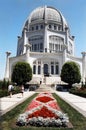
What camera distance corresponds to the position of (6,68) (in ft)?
258

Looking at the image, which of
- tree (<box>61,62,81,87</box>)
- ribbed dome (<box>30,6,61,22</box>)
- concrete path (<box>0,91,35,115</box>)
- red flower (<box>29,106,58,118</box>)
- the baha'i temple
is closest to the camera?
red flower (<box>29,106,58,118</box>)

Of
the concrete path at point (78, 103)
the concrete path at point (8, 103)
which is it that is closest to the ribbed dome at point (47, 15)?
the concrete path at point (78, 103)

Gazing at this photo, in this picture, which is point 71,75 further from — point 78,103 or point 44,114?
point 44,114

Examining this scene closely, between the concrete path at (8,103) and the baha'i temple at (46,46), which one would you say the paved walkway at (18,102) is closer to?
the concrete path at (8,103)

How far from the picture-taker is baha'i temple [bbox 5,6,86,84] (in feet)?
249

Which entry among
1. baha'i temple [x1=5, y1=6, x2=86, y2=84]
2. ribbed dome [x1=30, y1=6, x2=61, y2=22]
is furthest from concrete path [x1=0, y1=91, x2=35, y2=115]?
ribbed dome [x1=30, y1=6, x2=61, y2=22]

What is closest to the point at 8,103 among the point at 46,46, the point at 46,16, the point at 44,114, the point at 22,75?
the point at 44,114

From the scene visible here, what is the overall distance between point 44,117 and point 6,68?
7199 centimetres

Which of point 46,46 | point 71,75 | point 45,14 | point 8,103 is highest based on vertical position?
point 45,14

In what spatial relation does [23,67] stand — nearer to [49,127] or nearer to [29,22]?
[29,22]

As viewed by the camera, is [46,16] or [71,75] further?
[46,16]

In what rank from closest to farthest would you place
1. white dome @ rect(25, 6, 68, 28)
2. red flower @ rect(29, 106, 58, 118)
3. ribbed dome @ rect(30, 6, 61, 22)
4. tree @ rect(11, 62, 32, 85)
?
1. red flower @ rect(29, 106, 58, 118)
2. tree @ rect(11, 62, 32, 85)
3. white dome @ rect(25, 6, 68, 28)
4. ribbed dome @ rect(30, 6, 61, 22)

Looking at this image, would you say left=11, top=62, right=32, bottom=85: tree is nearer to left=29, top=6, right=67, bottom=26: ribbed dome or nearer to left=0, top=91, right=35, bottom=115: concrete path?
left=0, top=91, right=35, bottom=115: concrete path

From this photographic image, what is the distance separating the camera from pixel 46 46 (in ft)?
289
